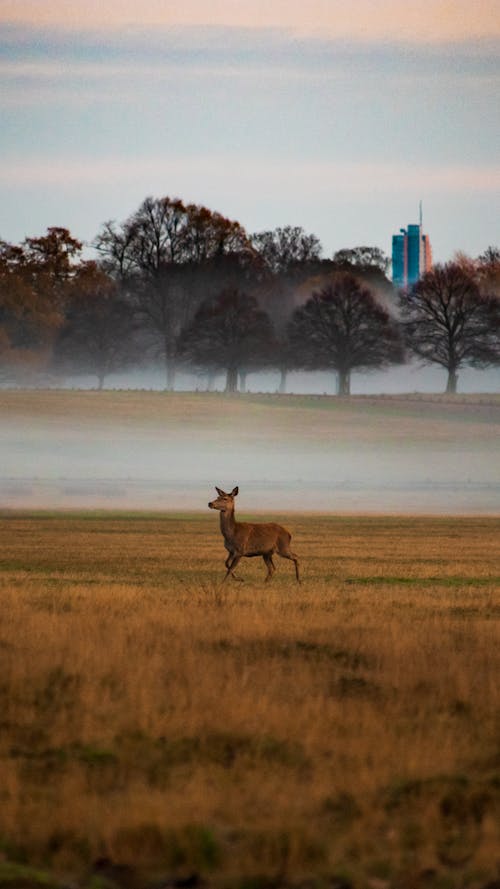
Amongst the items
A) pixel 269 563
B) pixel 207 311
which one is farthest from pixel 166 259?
pixel 269 563

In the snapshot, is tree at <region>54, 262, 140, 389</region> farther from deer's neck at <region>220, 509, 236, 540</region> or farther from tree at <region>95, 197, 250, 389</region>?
deer's neck at <region>220, 509, 236, 540</region>

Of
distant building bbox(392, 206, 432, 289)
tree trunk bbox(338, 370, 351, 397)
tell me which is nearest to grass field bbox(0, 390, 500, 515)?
tree trunk bbox(338, 370, 351, 397)

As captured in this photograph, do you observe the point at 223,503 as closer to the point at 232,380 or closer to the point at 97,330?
the point at 232,380

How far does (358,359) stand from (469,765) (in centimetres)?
10866

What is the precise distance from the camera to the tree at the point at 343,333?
119875 millimetres

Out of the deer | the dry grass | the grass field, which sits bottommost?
the dry grass

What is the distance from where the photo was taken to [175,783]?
11.0 metres

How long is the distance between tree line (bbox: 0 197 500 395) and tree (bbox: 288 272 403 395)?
0.09m

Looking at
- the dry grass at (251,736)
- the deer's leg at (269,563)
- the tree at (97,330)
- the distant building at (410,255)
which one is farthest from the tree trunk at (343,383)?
the dry grass at (251,736)

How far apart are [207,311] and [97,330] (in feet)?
28.5

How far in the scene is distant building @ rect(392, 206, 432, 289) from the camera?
188875mm

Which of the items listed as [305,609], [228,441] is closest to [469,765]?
[305,609]

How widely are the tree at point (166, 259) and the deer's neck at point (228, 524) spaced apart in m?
96.7

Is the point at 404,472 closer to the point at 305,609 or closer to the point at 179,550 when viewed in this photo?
the point at 179,550
